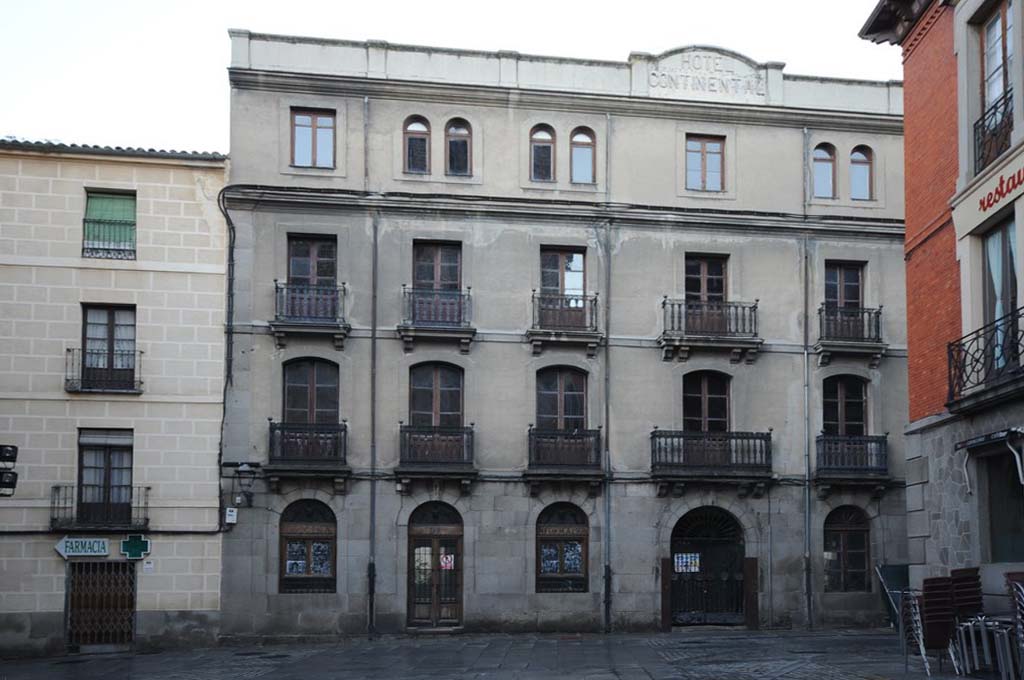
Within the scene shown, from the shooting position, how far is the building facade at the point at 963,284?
18047mm

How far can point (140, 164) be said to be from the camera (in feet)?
100.0

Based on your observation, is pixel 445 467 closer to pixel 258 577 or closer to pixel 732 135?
pixel 258 577

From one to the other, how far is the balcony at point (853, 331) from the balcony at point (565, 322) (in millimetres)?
5831

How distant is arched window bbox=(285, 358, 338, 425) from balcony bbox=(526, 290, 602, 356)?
194 inches

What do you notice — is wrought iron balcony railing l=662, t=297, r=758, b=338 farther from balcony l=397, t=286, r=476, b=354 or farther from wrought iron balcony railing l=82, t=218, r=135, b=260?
wrought iron balcony railing l=82, t=218, r=135, b=260

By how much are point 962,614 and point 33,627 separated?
20.2m

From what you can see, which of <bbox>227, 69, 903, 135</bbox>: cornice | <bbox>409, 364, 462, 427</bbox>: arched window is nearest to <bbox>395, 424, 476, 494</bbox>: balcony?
<bbox>409, 364, 462, 427</bbox>: arched window

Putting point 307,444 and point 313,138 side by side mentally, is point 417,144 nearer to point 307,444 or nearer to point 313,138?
point 313,138

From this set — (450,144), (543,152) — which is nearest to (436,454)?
(450,144)

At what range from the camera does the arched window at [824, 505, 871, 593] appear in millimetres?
32719

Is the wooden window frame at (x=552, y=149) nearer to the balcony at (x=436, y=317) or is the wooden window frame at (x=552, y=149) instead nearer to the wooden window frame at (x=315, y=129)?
the balcony at (x=436, y=317)

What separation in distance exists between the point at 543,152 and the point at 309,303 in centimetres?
704

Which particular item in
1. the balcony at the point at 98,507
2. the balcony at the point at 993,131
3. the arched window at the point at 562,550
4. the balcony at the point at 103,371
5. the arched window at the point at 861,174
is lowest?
the arched window at the point at 562,550

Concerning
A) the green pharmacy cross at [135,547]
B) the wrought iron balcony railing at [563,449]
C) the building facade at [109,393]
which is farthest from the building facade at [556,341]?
the green pharmacy cross at [135,547]
